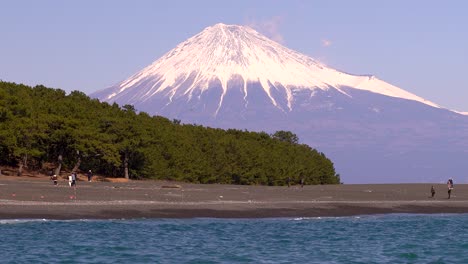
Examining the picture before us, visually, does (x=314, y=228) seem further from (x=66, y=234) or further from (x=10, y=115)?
(x=10, y=115)

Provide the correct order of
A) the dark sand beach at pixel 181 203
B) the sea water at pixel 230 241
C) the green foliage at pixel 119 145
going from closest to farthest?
1. the sea water at pixel 230 241
2. the dark sand beach at pixel 181 203
3. the green foliage at pixel 119 145

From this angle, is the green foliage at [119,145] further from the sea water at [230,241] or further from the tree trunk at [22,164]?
the sea water at [230,241]

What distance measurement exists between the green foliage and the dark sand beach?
9541 mm

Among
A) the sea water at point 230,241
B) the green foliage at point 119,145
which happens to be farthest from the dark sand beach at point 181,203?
the green foliage at point 119,145

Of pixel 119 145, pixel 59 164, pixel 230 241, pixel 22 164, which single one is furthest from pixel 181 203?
pixel 119 145

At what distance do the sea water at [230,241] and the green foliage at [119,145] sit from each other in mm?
43161

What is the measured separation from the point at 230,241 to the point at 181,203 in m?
21.8

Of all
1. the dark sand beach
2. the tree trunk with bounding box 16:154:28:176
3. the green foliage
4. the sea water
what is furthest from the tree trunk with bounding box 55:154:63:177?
the sea water

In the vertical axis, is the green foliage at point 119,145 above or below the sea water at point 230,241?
above

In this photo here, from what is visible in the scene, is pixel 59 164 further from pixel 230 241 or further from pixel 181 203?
pixel 230 241

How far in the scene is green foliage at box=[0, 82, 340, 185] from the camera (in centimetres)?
11062

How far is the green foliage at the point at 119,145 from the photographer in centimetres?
11062

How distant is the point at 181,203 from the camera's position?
79.6 metres

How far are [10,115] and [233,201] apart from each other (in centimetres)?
3505
